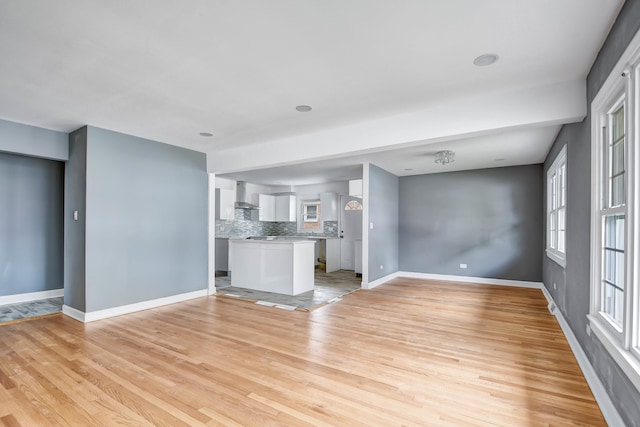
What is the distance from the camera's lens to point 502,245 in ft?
22.0

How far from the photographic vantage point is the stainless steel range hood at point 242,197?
8773 millimetres

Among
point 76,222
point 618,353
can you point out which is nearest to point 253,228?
point 76,222

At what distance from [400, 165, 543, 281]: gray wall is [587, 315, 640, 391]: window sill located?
461cm

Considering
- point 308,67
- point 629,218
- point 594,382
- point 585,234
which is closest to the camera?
point 629,218

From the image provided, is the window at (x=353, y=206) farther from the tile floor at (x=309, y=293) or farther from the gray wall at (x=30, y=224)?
the gray wall at (x=30, y=224)

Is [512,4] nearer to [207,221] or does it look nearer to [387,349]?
[387,349]

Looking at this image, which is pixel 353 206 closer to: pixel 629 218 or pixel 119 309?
pixel 119 309

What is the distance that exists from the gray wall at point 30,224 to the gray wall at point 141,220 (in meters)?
2.03

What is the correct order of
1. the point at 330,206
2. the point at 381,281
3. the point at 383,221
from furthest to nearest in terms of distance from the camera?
the point at 330,206
the point at 383,221
the point at 381,281

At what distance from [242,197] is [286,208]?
1428 millimetres

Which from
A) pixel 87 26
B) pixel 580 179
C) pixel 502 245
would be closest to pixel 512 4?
pixel 580 179

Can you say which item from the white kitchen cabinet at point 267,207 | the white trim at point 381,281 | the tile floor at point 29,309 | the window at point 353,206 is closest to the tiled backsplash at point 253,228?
the white kitchen cabinet at point 267,207

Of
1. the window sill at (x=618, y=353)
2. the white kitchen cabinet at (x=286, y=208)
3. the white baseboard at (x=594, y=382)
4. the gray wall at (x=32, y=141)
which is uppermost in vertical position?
the gray wall at (x=32, y=141)

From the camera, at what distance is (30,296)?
5.22 metres
